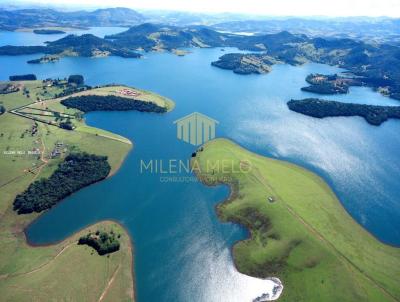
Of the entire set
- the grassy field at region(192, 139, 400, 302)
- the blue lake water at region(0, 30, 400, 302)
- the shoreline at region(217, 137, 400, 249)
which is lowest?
the blue lake water at region(0, 30, 400, 302)

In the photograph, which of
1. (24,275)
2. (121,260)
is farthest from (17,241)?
(121,260)

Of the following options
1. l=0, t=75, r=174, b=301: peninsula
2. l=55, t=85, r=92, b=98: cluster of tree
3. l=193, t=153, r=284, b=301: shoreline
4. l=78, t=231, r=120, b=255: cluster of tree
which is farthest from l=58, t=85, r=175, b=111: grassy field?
l=78, t=231, r=120, b=255: cluster of tree

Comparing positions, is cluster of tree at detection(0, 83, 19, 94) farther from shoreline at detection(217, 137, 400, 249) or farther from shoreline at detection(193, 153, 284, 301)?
shoreline at detection(193, 153, 284, 301)

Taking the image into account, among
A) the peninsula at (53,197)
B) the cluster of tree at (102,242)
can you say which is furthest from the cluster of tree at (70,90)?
the cluster of tree at (102,242)

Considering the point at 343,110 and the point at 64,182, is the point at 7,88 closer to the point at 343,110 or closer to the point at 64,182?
the point at 64,182

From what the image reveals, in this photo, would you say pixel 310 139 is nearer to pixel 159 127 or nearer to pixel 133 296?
pixel 159 127

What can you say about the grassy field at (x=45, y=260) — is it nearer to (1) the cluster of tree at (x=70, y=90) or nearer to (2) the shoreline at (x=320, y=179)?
(2) the shoreline at (x=320, y=179)
